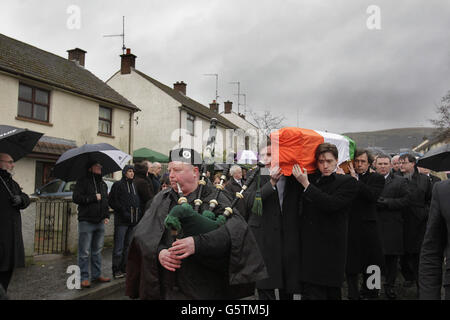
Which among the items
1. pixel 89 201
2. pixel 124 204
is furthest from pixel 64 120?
pixel 89 201

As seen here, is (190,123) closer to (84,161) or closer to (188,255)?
(84,161)

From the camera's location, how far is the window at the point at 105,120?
1975cm

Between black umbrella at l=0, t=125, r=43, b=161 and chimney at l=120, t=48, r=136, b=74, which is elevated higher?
Result: chimney at l=120, t=48, r=136, b=74

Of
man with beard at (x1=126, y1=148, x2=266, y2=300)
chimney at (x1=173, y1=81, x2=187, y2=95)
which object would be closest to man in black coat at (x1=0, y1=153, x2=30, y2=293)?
man with beard at (x1=126, y1=148, x2=266, y2=300)

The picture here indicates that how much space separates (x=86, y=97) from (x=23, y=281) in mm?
13995

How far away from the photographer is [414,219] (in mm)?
5844

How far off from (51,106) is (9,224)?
45.7ft

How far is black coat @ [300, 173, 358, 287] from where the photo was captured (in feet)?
11.4

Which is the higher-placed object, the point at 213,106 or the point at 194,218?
the point at 213,106

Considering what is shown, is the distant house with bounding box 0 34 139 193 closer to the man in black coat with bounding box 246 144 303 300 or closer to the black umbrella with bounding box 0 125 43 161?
the black umbrella with bounding box 0 125 43 161

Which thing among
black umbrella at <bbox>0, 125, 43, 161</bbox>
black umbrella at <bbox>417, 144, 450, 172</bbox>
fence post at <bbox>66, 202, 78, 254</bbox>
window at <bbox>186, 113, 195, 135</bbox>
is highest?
window at <bbox>186, 113, 195, 135</bbox>

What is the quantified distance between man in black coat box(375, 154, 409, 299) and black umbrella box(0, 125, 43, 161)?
5027 millimetres

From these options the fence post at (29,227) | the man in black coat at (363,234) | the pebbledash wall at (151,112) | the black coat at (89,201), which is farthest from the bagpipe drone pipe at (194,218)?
the pebbledash wall at (151,112)
